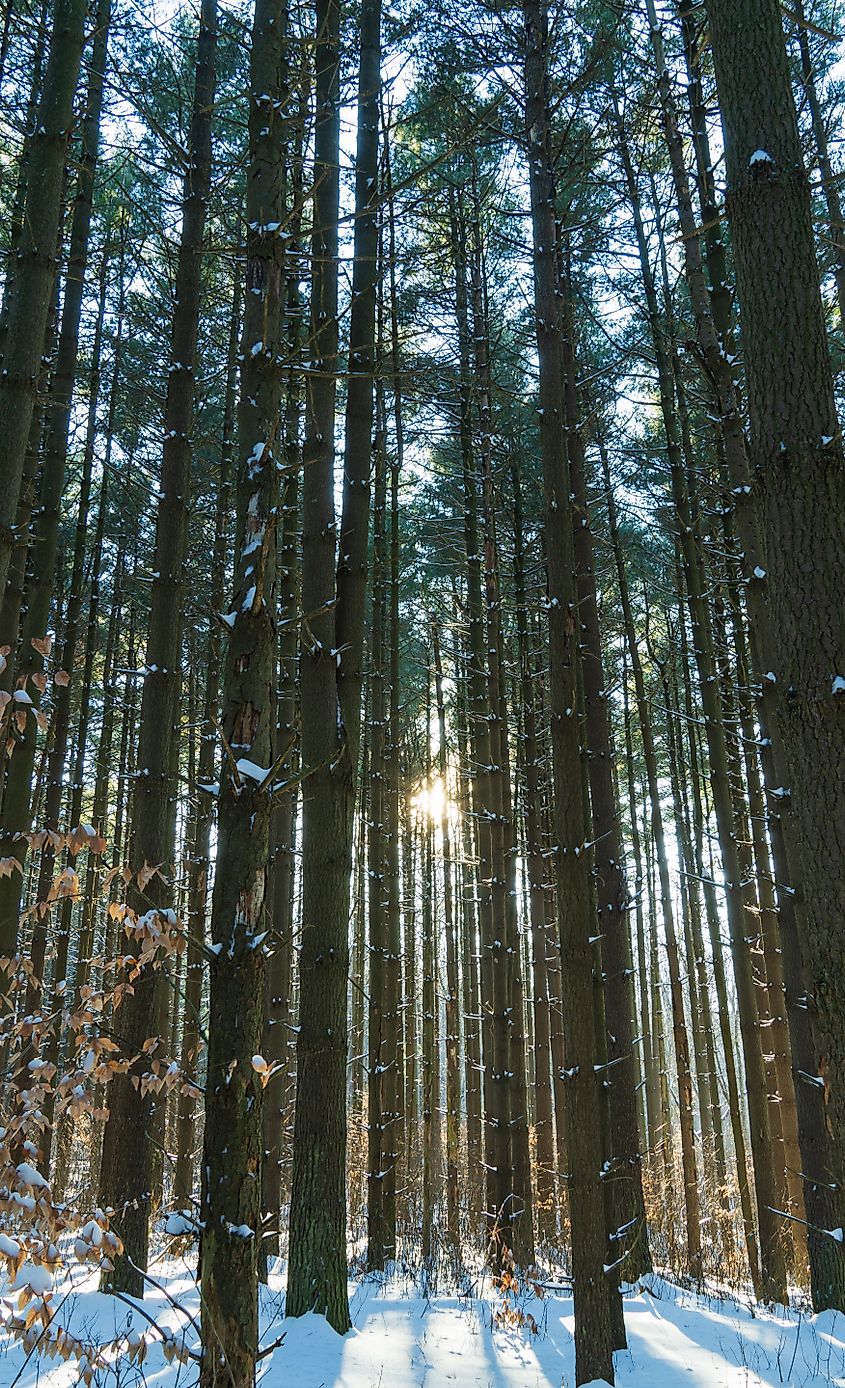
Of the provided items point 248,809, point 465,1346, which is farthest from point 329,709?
point 465,1346

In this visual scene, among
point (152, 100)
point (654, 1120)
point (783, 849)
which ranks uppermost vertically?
point (152, 100)

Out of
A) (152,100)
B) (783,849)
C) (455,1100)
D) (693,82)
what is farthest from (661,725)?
(152,100)

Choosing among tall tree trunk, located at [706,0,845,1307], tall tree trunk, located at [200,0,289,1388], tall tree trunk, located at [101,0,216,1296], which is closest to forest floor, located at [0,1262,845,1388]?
tall tree trunk, located at [101,0,216,1296]

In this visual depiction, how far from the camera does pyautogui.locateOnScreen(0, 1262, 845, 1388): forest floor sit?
4891 mm

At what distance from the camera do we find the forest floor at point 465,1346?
489cm

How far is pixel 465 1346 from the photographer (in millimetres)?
6051

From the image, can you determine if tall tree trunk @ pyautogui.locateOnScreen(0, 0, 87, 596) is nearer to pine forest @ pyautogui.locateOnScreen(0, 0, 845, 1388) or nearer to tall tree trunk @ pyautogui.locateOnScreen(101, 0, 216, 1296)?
pine forest @ pyautogui.locateOnScreen(0, 0, 845, 1388)

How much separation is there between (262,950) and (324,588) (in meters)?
3.68

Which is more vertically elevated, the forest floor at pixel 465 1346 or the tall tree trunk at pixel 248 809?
the tall tree trunk at pixel 248 809

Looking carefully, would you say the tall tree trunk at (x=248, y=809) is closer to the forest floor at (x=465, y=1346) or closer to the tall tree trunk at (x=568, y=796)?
the forest floor at (x=465, y=1346)

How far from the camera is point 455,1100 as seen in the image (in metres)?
14.4

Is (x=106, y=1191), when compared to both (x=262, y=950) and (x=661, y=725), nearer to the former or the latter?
(x=262, y=950)

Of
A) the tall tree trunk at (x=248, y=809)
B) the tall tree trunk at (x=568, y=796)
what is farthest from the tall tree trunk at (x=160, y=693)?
the tall tree trunk at (x=248, y=809)

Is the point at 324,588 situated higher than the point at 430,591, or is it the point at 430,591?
the point at 430,591
